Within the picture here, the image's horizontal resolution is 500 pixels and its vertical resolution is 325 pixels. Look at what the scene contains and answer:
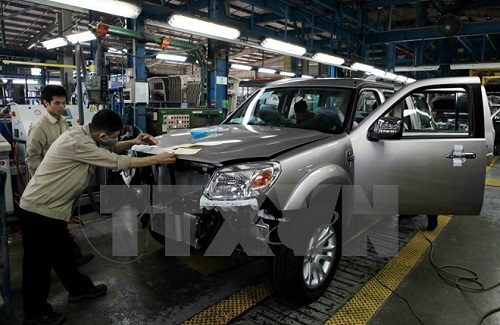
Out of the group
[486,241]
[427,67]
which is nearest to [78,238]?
[486,241]

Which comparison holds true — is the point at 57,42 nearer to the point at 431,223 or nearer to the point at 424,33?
the point at 431,223

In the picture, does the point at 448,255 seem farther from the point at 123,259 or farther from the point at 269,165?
the point at 123,259

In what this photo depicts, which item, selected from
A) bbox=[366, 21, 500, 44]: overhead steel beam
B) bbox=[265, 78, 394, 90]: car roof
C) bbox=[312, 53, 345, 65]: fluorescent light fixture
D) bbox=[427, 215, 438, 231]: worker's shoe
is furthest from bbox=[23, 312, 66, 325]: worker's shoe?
bbox=[366, 21, 500, 44]: overhead steel beam

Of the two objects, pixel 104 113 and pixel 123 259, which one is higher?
pixel 104 113

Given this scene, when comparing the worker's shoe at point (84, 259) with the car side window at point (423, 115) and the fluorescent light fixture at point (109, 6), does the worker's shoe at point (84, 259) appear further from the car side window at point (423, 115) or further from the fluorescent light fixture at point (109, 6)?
the car side window at point (423, 115)

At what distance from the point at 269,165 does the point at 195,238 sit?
0.68 meters

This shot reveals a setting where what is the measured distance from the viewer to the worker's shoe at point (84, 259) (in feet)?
11.0

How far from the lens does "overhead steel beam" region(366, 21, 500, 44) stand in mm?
8484

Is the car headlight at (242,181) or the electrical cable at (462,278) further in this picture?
the electrical cable at (462,278)

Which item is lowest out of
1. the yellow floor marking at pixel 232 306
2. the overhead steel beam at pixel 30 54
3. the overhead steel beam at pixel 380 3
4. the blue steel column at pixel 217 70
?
the yellow floor marking at pixel 232 306

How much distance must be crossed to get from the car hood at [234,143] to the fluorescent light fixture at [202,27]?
271 cm

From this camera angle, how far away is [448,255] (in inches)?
146

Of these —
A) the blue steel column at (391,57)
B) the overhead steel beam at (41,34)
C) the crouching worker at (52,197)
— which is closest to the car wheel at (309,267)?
the crouching worker at (52,197)

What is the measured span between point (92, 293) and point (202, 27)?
425cm
